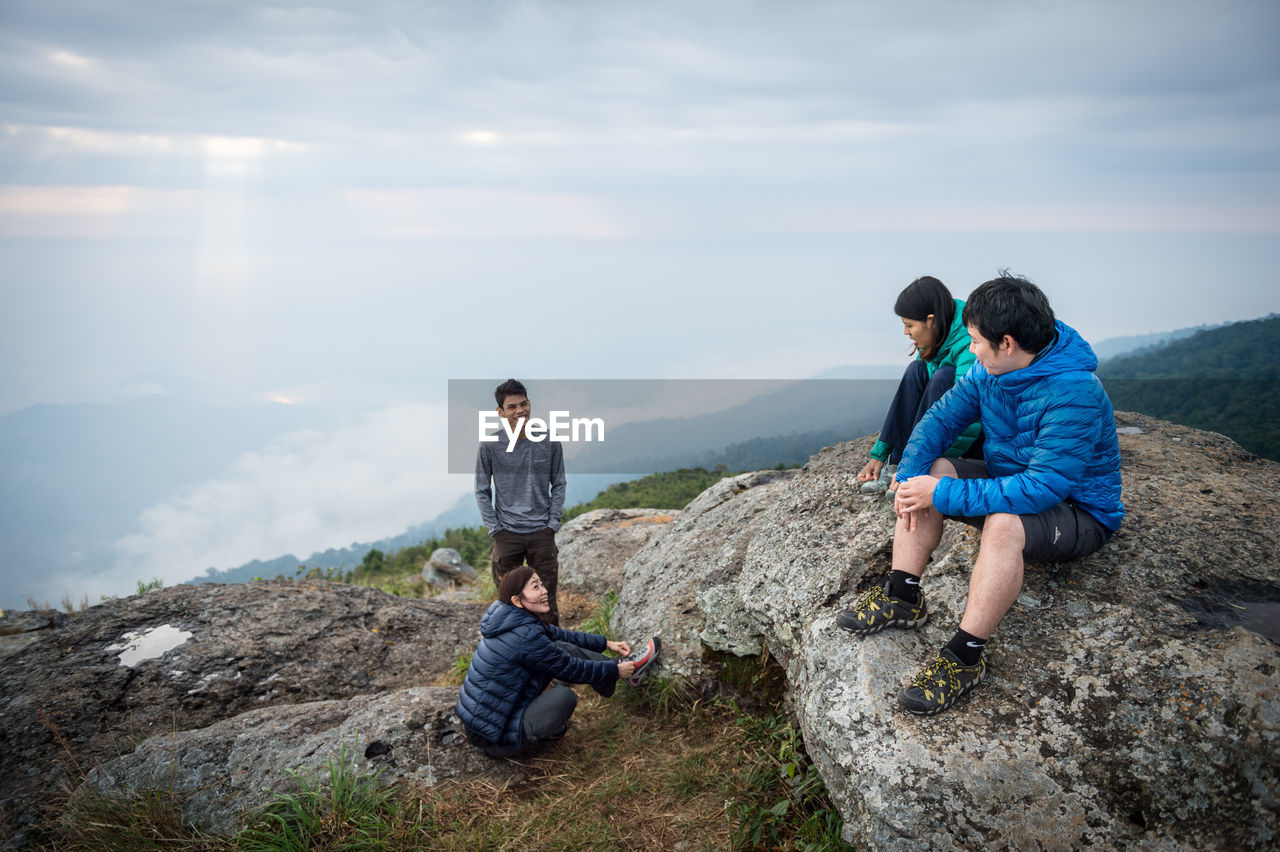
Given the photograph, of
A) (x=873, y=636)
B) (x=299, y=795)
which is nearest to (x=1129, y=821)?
(x=873, y=636)

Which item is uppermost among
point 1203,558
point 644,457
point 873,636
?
point 1203,558

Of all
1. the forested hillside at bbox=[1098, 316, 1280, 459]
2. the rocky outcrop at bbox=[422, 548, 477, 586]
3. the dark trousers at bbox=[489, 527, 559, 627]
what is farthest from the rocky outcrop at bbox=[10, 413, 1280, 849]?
the rocky outcrop at bbox=[422, 548, 477, 586]

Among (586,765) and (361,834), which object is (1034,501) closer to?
(586,765)

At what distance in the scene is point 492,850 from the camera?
4555 mm

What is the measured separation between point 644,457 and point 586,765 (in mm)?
50831

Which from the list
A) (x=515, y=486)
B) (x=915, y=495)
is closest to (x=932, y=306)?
(x=915, y=495)

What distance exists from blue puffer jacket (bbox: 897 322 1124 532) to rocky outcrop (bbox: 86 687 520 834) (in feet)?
13.4

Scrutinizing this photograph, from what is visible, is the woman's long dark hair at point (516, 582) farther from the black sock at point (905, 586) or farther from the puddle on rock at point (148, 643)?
the puddle on rock at point (148, 643)

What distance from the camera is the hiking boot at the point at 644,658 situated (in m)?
6.10

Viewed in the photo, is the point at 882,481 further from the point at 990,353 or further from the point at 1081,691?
the point at 1081,691

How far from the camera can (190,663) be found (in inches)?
277

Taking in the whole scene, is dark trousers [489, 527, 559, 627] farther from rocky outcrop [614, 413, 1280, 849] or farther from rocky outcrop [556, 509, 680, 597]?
rocky outcrop [614, 413, 1280, 849]

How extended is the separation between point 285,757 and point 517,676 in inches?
73.1

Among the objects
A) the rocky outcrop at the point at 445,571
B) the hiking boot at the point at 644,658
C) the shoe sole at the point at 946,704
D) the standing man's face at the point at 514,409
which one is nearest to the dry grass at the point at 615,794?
the hiking boot at the point at 644,658
